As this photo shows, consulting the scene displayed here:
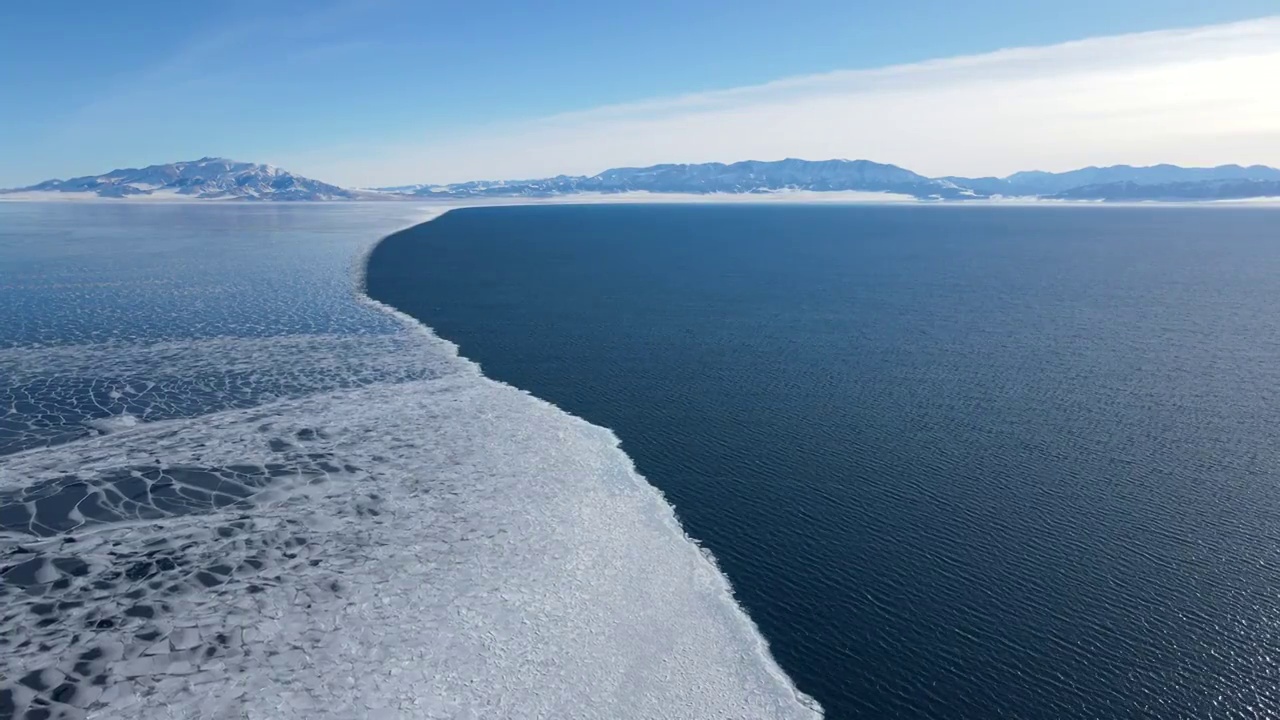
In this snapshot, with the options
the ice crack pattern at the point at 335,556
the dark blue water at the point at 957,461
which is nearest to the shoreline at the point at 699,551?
the ice crack pattern at the point at 335,556

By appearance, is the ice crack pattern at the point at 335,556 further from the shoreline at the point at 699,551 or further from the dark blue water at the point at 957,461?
the dark blue water at the point at 957,461

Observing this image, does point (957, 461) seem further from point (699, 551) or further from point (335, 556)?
point (335, 556)

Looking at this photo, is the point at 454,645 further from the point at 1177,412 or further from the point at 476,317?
the point at 476,317

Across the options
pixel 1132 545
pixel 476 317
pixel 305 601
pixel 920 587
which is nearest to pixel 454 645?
pixel 305 601

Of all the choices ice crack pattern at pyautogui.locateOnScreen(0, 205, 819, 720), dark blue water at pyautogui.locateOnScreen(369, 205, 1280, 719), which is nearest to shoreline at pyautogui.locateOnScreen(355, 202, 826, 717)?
ice crack pattern at pyautogui.locateOnScreen(0, 205, 819, 720)

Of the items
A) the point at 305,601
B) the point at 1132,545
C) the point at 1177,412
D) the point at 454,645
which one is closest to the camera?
the point at 454,645

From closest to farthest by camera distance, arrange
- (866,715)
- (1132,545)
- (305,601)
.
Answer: (866,715), (305,601), (1132,545)
